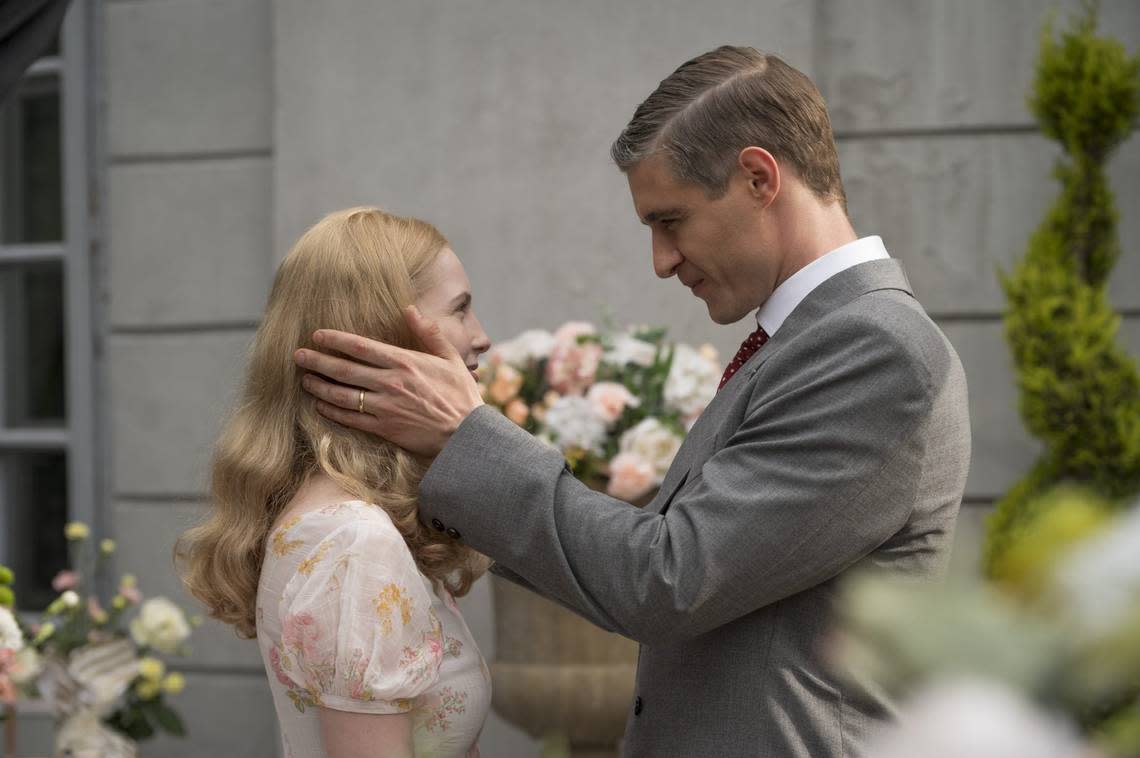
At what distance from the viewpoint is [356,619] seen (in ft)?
5.04

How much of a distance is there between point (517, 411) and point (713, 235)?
49.4 inches

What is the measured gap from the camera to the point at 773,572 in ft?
4.82

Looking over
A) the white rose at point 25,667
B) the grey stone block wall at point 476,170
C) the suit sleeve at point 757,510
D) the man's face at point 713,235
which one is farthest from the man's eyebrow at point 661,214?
the grey stone block wall at point 476,170

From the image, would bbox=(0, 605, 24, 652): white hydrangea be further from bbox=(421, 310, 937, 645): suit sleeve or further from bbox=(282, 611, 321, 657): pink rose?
bbox=(421, 310, 937, 645): suit sleeve

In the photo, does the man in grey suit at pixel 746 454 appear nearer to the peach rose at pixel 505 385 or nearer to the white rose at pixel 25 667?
the peach rose at pixel 505 385

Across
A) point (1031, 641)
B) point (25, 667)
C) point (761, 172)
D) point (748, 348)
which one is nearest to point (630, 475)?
point (748, 348)

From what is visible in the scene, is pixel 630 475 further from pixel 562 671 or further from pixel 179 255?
pixel 179 255

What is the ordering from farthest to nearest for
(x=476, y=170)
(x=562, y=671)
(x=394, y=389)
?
(x=476, y=170), (x=562, y=671), (x=394, y=389)

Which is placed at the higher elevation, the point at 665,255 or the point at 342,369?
the point at 665,255

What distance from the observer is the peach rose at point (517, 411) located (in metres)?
2.96

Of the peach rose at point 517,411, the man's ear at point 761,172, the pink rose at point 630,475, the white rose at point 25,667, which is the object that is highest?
the man's ear at point 761,172

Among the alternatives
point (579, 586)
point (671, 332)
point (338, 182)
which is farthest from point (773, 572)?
point (338, 182)

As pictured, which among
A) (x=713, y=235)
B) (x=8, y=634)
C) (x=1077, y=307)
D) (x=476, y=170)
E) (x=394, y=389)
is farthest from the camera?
(x=476, y=170)

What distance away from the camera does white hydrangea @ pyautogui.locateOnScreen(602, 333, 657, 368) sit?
9.91ft
